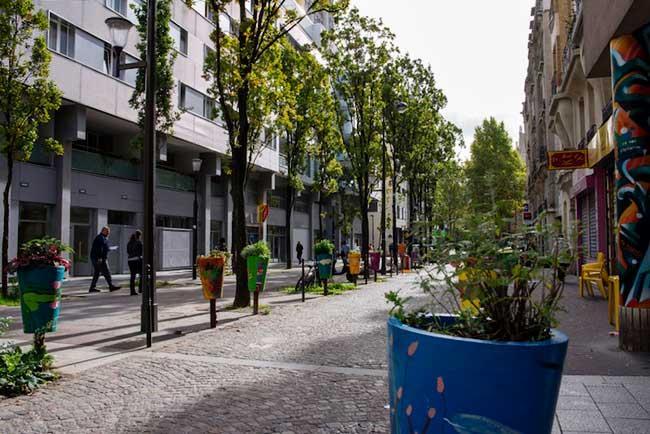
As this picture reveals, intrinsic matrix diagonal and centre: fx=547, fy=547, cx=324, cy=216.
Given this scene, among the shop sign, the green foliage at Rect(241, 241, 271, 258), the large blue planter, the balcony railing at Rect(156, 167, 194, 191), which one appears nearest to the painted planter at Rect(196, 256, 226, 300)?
the green foliage at Rect(241, 241, 271, 258)

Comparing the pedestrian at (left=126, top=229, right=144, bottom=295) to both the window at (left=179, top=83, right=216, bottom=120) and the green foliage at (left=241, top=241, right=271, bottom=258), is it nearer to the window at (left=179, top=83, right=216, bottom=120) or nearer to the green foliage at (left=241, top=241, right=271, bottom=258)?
the green foliage at (left=241, top=241, right=271, bottom=258)

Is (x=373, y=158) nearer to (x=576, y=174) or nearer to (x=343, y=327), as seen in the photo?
(x=576, y=174)

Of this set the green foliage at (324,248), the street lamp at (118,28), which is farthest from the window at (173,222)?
the street lamp at (118,28)

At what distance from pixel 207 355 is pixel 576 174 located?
2070 cm

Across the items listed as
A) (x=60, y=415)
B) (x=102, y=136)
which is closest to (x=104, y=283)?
(x=102, y=136)

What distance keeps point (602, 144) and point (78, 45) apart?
729 inches

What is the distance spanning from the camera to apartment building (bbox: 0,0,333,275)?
65.9ft

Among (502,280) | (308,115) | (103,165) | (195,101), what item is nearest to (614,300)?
(502,280)

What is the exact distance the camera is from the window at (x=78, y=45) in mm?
19703

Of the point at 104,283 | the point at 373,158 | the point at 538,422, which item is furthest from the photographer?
the point at 373,158

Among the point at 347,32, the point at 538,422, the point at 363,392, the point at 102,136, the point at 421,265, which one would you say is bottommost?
the point at 363,392

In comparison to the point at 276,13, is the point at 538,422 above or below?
below

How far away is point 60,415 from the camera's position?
4602 millimetres

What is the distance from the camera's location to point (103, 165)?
24.0 metres
